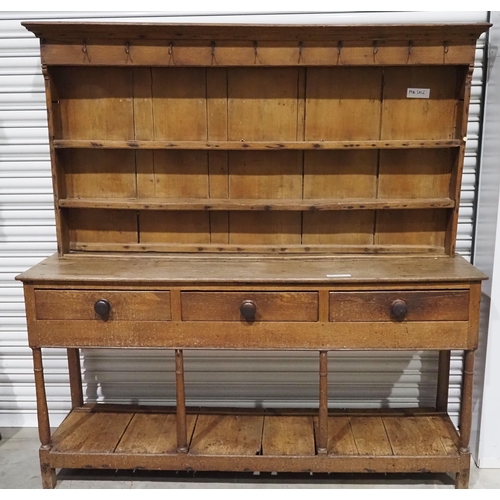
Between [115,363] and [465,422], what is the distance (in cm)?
188

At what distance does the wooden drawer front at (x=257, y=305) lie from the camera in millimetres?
2350

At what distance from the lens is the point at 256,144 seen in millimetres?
2561

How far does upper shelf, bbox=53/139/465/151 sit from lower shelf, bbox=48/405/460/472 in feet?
4.60

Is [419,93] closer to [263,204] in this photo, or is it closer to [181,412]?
[263,204]

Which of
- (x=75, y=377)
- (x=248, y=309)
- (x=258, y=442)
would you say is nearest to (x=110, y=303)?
(x=248, y=309)

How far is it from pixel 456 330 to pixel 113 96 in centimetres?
196

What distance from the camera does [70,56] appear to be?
2502 mm

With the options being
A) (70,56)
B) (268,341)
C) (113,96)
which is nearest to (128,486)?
(268,341)

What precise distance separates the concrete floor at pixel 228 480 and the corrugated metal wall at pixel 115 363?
447 mm

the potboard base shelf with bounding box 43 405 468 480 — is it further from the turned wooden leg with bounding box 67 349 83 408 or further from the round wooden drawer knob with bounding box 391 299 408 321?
the round wooden drawer knob with bounding box 391 299 408 321

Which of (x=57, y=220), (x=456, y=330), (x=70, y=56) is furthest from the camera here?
(x=57, y=220)

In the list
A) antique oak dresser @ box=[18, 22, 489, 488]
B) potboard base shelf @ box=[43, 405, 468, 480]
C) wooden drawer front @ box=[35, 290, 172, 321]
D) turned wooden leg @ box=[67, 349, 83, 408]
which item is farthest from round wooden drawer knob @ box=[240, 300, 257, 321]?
turned wooden leg @ box=[67, 349, 83, 408]

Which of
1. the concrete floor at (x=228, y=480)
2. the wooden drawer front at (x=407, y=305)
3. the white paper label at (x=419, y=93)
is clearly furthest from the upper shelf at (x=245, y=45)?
the concrete floor at (x=228, y=480)

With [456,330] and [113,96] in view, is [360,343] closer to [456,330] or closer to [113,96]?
[456,330]
